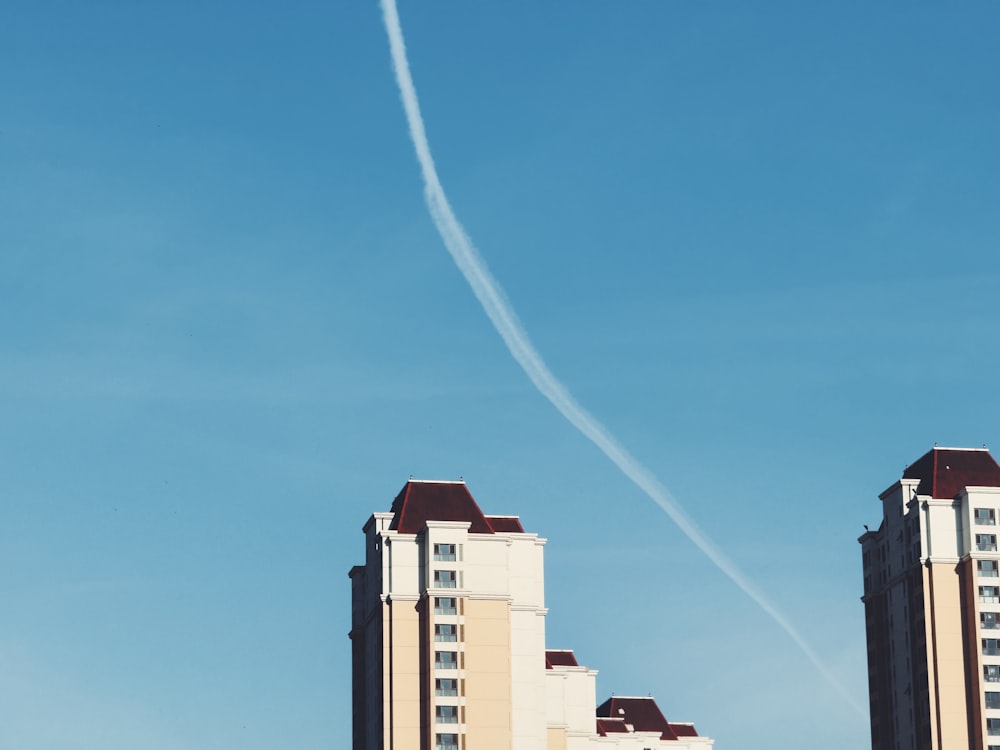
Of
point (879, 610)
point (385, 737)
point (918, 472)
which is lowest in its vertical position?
point (385, 737)

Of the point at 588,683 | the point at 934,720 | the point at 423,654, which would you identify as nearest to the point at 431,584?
the point at 423,654

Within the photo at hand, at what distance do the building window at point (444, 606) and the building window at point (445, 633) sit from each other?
1238 millimetres

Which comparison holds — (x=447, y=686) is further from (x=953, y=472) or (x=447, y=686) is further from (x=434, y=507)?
(x=953, y=472)

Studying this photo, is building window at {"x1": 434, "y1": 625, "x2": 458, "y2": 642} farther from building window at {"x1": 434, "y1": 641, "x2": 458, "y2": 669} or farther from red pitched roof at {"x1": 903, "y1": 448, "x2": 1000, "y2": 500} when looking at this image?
red pitched roof at {"x1": 903, "y1": 448, "x2": 1000, "y2": 500}

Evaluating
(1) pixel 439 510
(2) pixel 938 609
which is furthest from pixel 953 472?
(1) pixel 439 510

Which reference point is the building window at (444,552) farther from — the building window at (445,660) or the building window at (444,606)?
the building window at (445,660)

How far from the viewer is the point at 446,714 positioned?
Answer: 169 metres

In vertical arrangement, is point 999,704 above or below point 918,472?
below

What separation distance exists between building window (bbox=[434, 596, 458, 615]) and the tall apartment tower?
41.9 metres

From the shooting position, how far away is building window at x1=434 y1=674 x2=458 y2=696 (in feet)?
557

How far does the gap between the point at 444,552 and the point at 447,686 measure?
40.1 feet

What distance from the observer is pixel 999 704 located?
569ft

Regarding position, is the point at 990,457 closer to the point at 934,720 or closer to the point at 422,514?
the point at 934,720

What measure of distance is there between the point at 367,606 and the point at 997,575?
56.9 m
